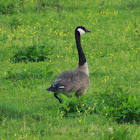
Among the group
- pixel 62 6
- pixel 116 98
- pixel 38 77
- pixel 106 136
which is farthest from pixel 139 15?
pixel 106 136

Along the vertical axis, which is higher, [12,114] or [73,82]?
[73,82]

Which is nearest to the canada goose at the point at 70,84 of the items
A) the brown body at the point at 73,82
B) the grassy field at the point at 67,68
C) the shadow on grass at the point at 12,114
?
the brown body at the point at 73,82

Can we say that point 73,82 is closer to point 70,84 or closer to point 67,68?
point 70,84

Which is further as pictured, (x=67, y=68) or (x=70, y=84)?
(x=67, y=68)

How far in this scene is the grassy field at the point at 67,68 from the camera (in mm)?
6027

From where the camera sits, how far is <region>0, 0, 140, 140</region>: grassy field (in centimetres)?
603

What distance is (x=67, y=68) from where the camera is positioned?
10.2 metres

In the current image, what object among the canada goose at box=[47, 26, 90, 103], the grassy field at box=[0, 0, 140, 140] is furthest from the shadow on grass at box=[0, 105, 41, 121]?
the canada goose at box=[47, 26, 90, 103]

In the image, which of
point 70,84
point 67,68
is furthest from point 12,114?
point 67,68

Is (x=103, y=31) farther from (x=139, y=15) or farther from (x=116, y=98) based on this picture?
(x=116, y=98)

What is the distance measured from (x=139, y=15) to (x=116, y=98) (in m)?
10.4

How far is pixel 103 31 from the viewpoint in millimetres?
14094

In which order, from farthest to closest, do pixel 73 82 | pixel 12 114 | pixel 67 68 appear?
pixel 67 68 < pixel 73 82 < pixel 12 114

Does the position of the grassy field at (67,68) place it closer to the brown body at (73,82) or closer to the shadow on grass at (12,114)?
the shadow on grass at (12,114)
